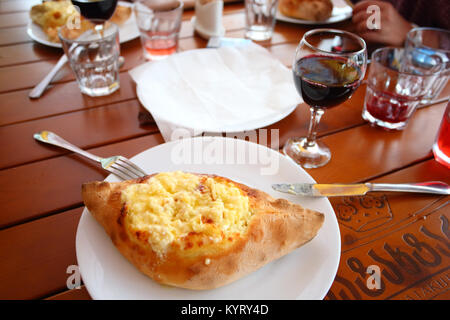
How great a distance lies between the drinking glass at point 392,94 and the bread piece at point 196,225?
1.93ft

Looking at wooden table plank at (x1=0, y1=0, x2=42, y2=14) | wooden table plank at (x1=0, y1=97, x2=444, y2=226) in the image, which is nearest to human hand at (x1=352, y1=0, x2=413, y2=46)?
wooden table plank at (x1=0, y1=97, x2=444, y2=226)

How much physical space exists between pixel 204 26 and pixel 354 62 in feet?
3.02

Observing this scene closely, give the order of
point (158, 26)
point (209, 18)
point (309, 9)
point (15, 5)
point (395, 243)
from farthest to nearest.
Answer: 1. point (15, 5)
2. point (309, 9)
3. point (209, 18)
4. point (158, 26)
5. point (395, 243)

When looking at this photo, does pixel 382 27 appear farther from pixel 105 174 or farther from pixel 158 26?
pixel 105 174

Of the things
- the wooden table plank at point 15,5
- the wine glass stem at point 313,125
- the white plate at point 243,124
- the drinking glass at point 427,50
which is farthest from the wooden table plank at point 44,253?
the wooden table plank at point 15,5

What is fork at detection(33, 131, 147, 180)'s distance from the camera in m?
0.81

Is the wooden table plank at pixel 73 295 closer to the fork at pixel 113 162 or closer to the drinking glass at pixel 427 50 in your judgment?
the fork at pixel 113 162

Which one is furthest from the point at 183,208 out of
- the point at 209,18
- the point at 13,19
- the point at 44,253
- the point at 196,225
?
the point at 13,19

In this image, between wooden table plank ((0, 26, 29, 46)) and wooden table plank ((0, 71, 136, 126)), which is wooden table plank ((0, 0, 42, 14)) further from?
wooden table plank ((0, 71, 136, 126))

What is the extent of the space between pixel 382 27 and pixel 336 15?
0.90ft

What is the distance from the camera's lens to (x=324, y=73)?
896mm

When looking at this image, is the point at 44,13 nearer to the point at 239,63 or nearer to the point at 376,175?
the point at 239,63
